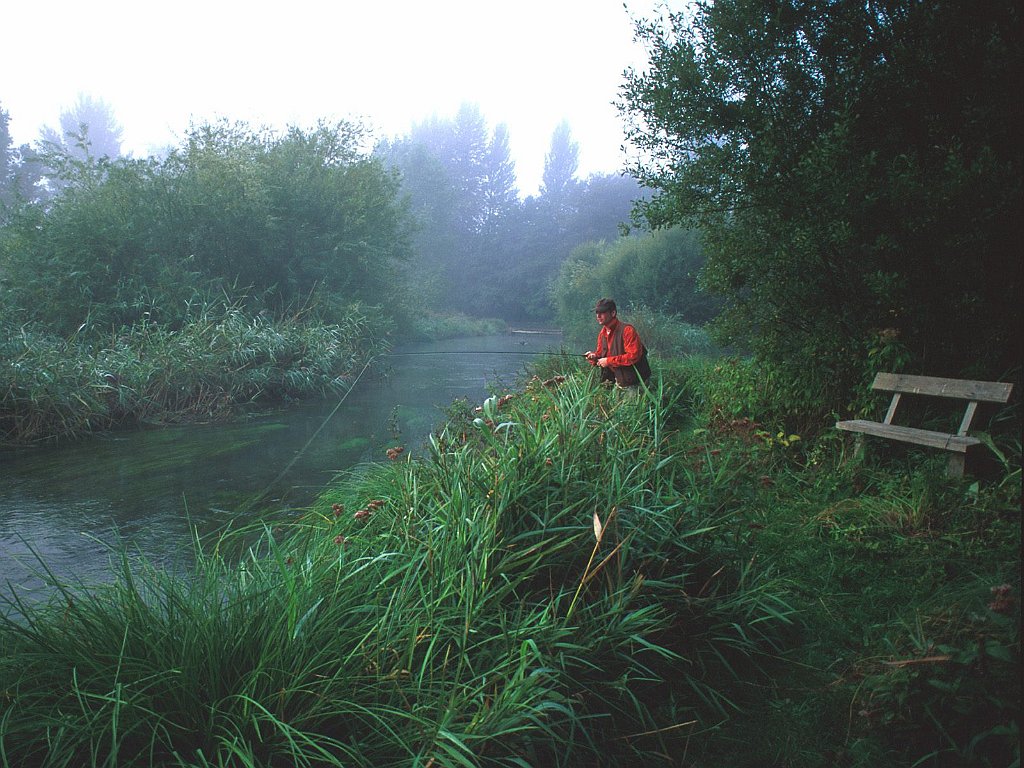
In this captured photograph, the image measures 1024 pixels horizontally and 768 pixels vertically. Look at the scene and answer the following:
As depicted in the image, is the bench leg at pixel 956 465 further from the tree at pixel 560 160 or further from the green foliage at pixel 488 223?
the tree at pixel 560 160

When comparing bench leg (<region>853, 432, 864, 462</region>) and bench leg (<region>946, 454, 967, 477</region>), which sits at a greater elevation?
bench leg (<region>946, 454, 967, 477</region>)

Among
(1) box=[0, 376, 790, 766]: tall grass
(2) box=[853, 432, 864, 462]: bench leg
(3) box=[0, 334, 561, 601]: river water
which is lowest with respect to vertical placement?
(3) box=[0, 334, 561, 601]: river water

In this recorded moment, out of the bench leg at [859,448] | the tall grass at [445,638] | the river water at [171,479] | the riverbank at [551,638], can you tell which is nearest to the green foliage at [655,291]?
the river water at [171,479]

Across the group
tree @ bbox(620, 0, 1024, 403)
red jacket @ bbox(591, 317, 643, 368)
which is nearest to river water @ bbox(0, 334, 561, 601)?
red jacket @ bbox(591, 317, 643, 368)

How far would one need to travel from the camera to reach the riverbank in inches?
92.0

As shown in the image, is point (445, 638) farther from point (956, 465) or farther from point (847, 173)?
point (847, 173)

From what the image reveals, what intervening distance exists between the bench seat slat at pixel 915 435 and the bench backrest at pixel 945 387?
291 mm

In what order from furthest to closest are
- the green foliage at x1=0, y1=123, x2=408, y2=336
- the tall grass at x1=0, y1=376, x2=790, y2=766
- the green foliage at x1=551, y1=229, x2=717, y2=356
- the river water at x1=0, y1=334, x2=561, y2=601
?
1. the green foliage at x1=551, y1=229, x2=717, y2=356
2. the green foliage at x1=0, y1=123, x2=408, y2=336
3. the river water at x1=0, y1=334, x2=561, y2=601
4. the tall grass at x1=0, y1=376, x2=790, y2=766

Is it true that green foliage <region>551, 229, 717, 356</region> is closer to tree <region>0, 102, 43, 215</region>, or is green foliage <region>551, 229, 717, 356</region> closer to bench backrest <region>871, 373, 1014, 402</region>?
bench backrest <region>871, 373, 1014, 402</region>

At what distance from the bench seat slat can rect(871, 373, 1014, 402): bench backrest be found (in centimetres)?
29

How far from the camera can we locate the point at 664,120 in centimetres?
742

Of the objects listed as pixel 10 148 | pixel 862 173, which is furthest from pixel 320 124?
pixel 10 148

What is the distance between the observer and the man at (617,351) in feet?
23.3

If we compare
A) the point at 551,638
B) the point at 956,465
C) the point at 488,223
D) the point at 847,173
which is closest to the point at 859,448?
the point at 956,465
